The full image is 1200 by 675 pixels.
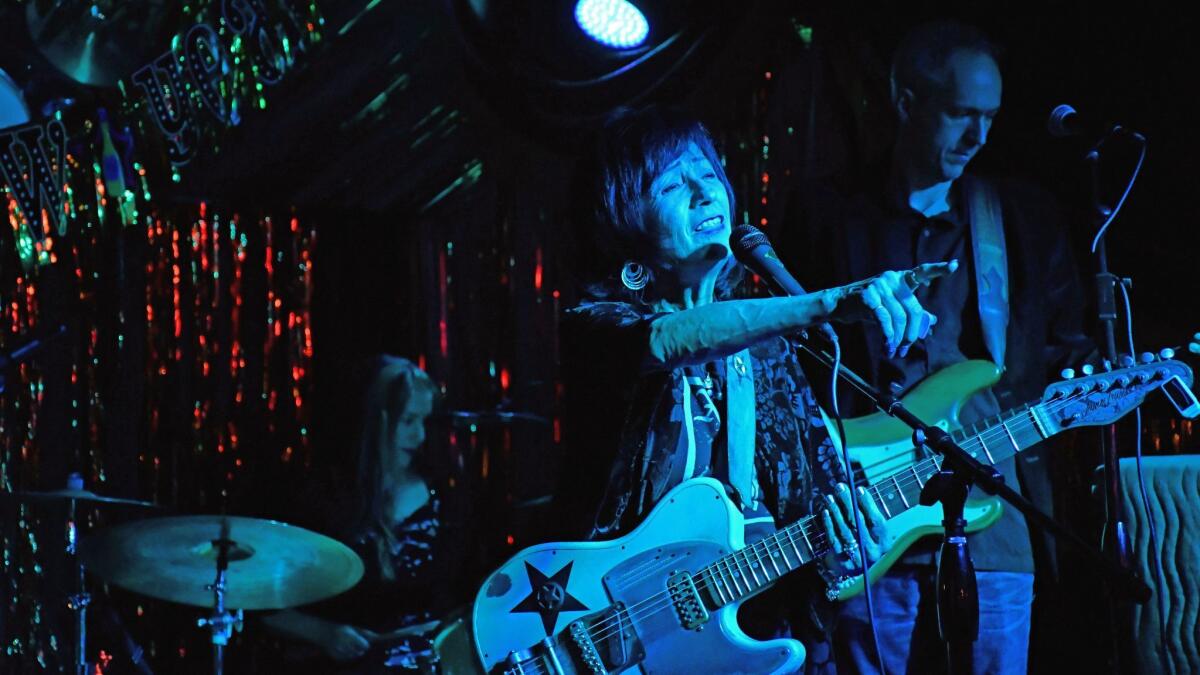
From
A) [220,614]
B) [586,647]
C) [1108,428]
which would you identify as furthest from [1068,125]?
[220,614]

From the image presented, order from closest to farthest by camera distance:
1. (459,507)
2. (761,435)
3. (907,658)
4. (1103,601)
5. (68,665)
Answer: (761,435) → (907,658) → (1103,601) → (68,665) → (459,507)

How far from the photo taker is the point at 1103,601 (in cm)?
311

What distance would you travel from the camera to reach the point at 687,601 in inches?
97.2

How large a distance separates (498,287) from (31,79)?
162cm

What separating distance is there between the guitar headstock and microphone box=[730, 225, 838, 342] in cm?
75

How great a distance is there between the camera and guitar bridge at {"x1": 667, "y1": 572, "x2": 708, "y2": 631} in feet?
8.05

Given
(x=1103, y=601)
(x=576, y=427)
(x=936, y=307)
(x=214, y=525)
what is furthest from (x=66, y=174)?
(x=1103, y=601)

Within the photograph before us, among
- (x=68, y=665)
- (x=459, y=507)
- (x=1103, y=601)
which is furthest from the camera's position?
(x=459, y=507)

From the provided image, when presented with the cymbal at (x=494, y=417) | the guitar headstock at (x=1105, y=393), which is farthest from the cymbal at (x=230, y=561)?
the guitar headstock at (x=1105, y=393)

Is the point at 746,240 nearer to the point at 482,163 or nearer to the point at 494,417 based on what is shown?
the point at 494,417

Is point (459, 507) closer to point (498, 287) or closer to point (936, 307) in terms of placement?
point (498, 287)

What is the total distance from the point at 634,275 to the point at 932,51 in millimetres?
1193

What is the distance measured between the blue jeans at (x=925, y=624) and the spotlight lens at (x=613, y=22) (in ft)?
6.14

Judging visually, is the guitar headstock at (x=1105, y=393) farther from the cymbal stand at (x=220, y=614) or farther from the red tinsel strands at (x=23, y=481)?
the red tinsel strands at (x=23, y=481)
